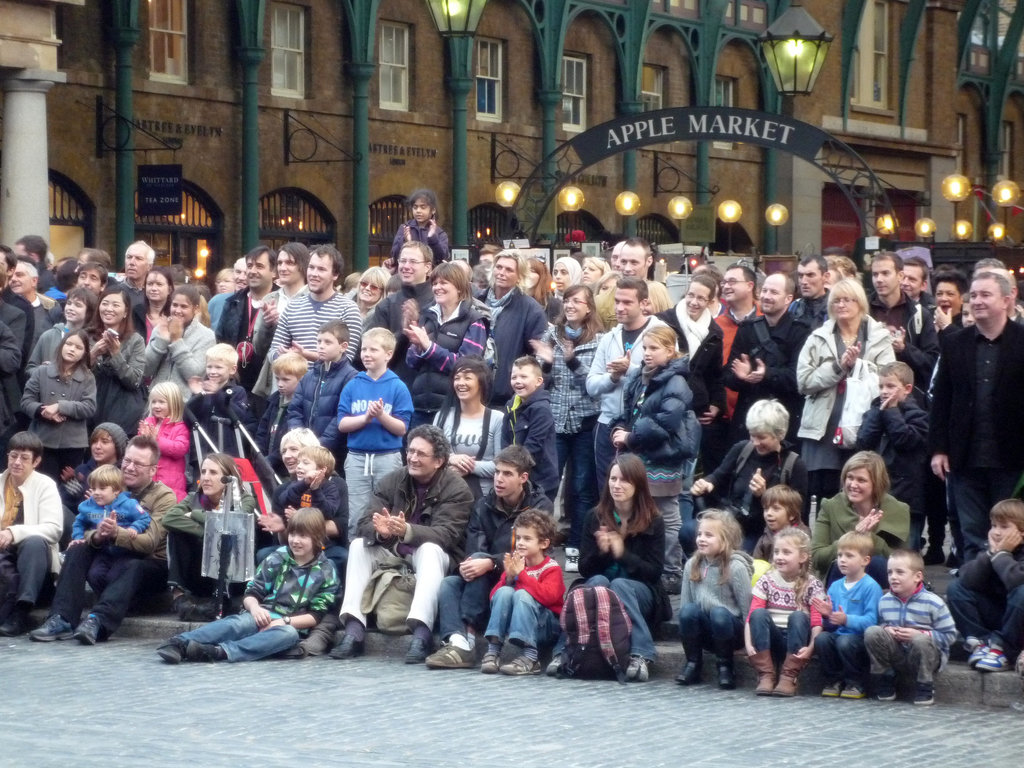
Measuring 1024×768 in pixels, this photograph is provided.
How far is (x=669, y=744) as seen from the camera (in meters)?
8.31

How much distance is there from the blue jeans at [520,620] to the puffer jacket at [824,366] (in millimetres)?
2130

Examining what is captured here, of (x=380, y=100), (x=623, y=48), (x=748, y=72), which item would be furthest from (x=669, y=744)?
(x=748, y=72)

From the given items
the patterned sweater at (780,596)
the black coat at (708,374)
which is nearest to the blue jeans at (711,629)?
the patterned sweater at (780,596)

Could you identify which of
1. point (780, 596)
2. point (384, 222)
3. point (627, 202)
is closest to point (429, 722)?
point (780, 596)

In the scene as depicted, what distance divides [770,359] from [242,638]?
12.3 feet

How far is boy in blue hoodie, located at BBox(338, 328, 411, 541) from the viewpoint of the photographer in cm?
1190

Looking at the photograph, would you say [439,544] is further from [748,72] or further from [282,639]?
[748,72]

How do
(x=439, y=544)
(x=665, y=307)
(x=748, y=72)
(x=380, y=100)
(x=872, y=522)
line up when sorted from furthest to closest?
1. (x=748, y=72)
2. (x=380, y=100)
3. (x=665, y=307)
4. (x=439, y=544)
5. (x=872, y=522)

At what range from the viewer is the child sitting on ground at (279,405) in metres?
12.5

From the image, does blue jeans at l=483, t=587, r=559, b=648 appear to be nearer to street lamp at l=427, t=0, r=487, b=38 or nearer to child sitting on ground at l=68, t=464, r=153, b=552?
child sitting on ground at l=68, t=464, r=153, b=552

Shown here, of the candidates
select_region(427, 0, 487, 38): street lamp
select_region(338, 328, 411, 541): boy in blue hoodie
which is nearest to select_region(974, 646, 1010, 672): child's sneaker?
select_region(338, 328, 411, 541): boy in blue hoodie

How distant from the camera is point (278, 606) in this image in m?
11.0

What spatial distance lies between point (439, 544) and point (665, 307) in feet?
9.20

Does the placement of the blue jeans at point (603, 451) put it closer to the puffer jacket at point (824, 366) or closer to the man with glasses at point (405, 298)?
the puffer jacket at point (824, 366)
